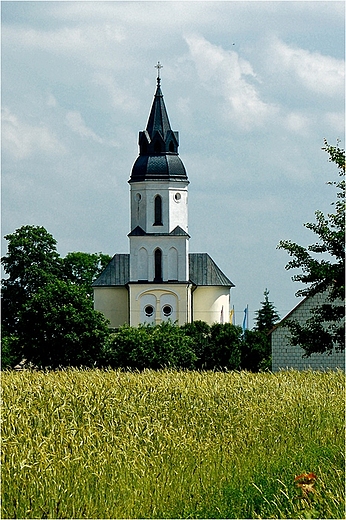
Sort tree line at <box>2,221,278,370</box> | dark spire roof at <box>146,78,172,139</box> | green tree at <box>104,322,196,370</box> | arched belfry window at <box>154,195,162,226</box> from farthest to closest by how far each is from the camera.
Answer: dark spire roof at <box>146,78,172,139</box> < arched belfry window at <box>154,195,162,226</box> < tree line at <box>2,221,278,370</box> < green tree at <box>104,322,196,370</box>

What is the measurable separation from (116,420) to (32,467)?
225 centimetres

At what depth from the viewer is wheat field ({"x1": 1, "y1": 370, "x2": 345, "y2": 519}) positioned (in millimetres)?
7172

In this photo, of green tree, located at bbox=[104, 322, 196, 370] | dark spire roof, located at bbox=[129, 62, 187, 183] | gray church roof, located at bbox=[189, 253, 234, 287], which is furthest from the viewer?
dark spire roof, located at bbox=[129, 62, 187, 183]

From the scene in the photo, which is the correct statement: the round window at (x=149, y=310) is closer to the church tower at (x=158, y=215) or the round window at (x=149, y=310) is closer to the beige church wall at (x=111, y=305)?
the church tower at (x=158, y=215)

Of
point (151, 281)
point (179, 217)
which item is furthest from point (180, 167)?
point (151, 281)

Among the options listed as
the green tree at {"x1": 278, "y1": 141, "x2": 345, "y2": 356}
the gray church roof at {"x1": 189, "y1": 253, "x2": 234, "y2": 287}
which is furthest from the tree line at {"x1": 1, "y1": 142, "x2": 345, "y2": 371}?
the gray church roof at {"x1": 189, "y1": 253, "x2": 234, "y2": 287}

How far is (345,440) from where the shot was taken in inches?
399

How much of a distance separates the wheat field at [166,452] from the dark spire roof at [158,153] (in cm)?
6959

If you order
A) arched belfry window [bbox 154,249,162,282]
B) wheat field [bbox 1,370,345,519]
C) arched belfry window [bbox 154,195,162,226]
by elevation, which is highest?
arched belfry window [bbox 154,195,162,226]

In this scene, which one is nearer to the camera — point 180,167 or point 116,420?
point 116,420

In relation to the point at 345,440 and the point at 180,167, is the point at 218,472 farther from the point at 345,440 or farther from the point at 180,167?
the point at 180,167

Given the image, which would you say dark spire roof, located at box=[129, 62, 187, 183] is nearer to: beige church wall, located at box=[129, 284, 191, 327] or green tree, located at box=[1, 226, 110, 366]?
beige church wall, located at box=[129, 284, 191, 327]

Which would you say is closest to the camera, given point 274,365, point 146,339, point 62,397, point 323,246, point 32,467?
point 32,467

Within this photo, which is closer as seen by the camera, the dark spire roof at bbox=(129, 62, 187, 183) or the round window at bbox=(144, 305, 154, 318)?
the round window at bbox=(144, 305, 154, 318)
